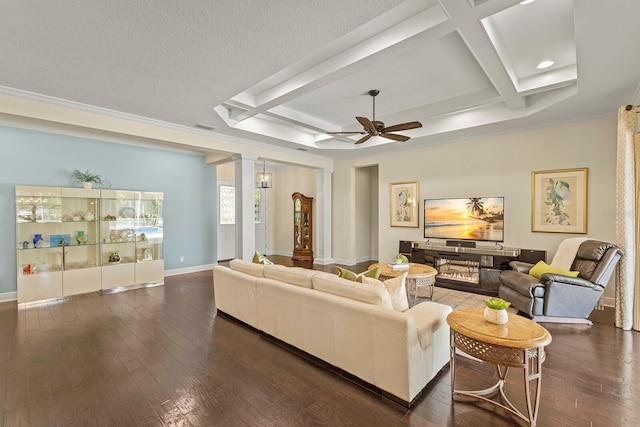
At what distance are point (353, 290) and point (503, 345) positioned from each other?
1074 mm

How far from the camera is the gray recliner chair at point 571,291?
354 centimetres

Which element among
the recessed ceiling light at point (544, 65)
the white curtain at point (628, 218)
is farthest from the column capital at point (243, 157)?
the white curtain at point (628, 218)

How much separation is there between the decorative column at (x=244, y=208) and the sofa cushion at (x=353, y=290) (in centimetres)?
333

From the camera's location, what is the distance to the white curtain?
3501 millimetres

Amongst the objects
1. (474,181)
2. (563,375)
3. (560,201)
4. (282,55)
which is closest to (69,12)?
(282,55)

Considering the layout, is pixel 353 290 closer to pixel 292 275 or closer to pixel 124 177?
pixel 292 275

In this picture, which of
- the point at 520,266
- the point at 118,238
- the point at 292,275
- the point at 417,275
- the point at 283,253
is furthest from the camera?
the point at 283,253

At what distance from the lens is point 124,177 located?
5.75 m

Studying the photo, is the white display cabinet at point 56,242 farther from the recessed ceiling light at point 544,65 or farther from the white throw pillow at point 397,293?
the recessed ceiling light at point 544,65

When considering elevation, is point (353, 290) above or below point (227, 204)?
below

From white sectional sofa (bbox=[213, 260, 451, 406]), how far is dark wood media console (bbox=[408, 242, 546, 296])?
111 inches

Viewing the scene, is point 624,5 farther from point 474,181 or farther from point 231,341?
point 231,341

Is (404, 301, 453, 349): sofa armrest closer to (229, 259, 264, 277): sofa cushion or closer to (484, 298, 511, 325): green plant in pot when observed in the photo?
(484, 298, 511, 325): green plant in pot

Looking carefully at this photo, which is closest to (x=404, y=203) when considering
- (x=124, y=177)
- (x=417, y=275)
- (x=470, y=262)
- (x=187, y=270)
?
(x=470, y=262)
